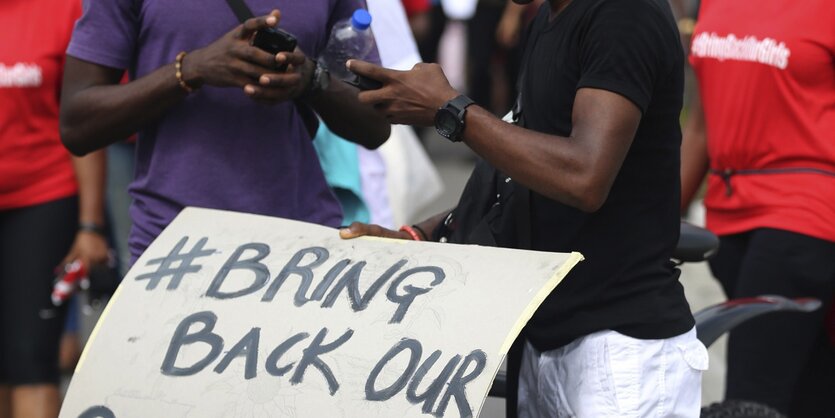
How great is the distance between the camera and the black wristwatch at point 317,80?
125 inches

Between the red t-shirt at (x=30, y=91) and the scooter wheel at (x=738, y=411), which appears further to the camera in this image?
the red t-shirt at (x=30, y=91)

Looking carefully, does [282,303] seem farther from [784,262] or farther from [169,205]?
[784,262]

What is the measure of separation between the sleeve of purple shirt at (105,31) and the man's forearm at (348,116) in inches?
17.1

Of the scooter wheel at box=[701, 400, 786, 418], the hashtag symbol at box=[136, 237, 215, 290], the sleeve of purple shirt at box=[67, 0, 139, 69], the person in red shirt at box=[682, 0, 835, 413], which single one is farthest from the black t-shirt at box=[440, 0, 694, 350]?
the person in red shirt at box=[682, 0, 835, 413]

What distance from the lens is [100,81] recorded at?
3.20 meters

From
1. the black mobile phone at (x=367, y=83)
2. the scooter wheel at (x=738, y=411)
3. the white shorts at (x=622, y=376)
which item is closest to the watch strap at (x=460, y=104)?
the black mobile phone at (x=367, y=83)

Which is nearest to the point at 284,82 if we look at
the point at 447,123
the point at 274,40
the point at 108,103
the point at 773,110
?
the point at 274,40

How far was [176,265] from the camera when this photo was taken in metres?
2.83

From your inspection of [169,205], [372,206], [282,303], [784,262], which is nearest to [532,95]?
[282,303]

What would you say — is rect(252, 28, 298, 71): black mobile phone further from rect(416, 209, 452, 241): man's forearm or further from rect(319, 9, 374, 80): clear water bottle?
rect(416, 209, 452, 241): man's forearm

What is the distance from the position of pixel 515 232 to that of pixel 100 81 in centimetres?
102

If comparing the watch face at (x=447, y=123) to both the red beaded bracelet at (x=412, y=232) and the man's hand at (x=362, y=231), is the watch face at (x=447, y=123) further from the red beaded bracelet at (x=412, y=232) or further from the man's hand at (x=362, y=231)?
the red beaded bracelet at (x=412, y=232)

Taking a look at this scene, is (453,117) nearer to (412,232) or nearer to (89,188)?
(412,232)

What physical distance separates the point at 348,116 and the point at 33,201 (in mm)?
1527
